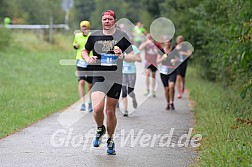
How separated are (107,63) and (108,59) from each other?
0.21 feet

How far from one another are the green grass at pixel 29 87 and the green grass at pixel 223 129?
349cm

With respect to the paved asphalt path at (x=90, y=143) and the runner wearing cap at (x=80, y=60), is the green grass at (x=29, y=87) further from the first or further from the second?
the runner wearing cap at (x=80, y=60)

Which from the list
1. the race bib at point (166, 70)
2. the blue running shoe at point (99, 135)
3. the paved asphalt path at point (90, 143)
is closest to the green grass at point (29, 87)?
the paved asphalt path at point (90, 143)

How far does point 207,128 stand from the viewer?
11.9 metres

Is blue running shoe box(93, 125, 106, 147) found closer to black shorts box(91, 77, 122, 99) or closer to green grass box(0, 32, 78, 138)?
black shorts box(91, 77, 122, 99)

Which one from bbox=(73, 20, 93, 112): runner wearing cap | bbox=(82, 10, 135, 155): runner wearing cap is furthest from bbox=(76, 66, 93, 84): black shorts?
bbox=(82, 10, 135, 155): runner wearing cap

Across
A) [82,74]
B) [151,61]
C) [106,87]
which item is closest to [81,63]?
[82,74]

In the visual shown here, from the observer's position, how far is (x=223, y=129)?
36.8 ft

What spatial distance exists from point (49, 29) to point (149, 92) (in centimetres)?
2343

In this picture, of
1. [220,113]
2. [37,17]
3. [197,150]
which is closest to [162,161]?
[197,150]

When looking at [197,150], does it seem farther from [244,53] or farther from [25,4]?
[25,4]

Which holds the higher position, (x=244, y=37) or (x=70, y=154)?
(x=244, y=37)

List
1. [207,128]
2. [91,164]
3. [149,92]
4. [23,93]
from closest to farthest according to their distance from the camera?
[91,164] → [207,128] → [23,93] → [149,92]

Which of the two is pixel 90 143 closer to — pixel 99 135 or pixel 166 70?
pixel 99 135
